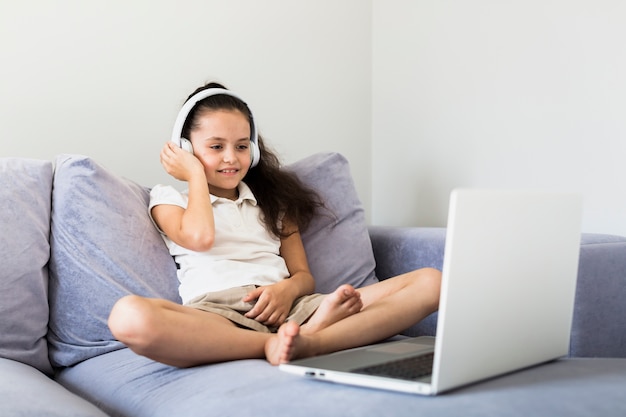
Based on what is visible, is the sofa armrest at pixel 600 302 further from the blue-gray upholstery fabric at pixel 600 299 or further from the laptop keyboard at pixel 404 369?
the laptop keyboard at pixel 404 369

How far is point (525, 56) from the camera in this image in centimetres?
209

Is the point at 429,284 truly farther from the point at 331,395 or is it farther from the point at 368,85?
the point at 368,85

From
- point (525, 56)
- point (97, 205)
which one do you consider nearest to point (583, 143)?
point (525, 56)

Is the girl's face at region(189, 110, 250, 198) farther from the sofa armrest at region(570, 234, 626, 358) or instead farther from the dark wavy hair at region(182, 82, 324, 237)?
the sofa armrest at region(570, 234, 626, 358)

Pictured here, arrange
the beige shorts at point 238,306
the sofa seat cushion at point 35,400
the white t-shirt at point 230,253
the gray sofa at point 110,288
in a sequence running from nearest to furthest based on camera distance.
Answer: the sofa seat cushion at point 35,400 → the gray sofa at point 110,288 → the beige shorts at point 238,306 → the white t-shirt at point 230,253

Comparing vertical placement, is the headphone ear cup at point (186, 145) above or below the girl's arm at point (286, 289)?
above

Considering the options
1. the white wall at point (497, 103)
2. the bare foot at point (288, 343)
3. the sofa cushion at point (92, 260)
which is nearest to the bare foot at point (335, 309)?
the bare foot at point (288, 343)

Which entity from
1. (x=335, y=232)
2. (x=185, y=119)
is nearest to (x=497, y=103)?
(x=335, y=232)

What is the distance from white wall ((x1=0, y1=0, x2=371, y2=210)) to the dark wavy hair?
329 mm

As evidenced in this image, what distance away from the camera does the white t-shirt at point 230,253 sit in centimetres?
163

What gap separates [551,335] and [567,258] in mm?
127

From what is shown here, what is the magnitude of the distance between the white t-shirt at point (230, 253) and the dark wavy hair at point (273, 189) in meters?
0.03

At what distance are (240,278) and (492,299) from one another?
2.38ft

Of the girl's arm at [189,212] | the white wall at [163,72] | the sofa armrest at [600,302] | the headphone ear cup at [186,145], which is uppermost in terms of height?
the white wall at [163,72]
